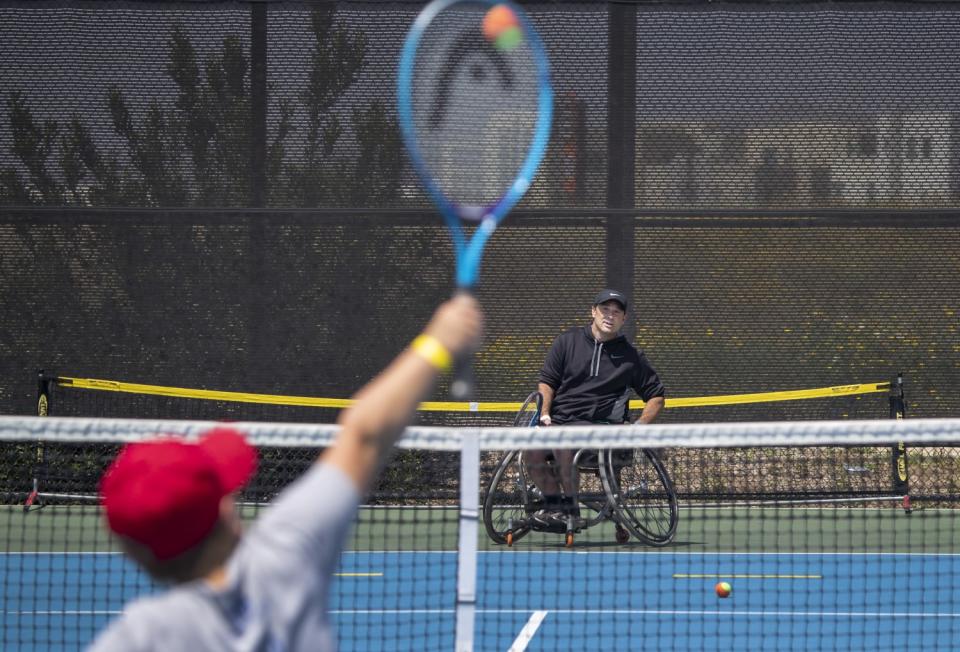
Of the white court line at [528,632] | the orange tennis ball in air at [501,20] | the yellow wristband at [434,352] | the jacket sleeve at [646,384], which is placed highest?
the orange tennis ball in air at [501,20]

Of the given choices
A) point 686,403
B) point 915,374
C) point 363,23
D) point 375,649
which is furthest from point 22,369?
point 915,374

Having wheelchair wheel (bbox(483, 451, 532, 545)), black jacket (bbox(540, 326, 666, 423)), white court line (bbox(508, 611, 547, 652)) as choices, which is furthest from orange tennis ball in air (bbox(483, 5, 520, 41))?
black jacket (bbox(540, 326, 666, 423))

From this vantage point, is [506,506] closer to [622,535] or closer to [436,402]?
[622,535]

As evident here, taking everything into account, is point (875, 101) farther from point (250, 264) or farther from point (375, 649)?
point (375, 649)

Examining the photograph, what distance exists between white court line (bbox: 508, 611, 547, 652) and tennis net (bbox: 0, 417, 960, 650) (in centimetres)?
2

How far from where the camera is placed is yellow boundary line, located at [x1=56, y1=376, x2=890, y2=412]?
31.1 ft

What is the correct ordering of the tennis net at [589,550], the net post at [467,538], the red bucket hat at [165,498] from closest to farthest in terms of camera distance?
the red bucket hat at [165,498], the net post at [467,538], the tennis net at [589,550]

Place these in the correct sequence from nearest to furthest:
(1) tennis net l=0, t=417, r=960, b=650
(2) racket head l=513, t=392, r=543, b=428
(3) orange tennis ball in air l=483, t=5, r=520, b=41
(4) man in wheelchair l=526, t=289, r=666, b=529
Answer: (3) orange tennis ball in air l=483, t=5, r=520, b=41
(1) tennis net l=0, t=417, r=960, b=650
(4) man in wheelchair l=526, t=289, r=666, b=529
(2) racket head l=513, t=392, r=543, b=428

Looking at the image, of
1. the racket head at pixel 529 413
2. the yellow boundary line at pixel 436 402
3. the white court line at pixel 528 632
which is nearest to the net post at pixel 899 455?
the yellow boundary line at pixel 436 402

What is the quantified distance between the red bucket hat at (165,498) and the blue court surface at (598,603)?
3.26 meters

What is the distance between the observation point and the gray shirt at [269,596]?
4.99 ft

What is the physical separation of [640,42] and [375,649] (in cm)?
555

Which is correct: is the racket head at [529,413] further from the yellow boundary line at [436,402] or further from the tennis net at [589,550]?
the yellow boundary line at [436,402]

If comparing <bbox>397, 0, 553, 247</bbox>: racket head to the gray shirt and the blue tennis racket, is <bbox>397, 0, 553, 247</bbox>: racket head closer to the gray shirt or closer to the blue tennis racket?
the blue tennis racket
